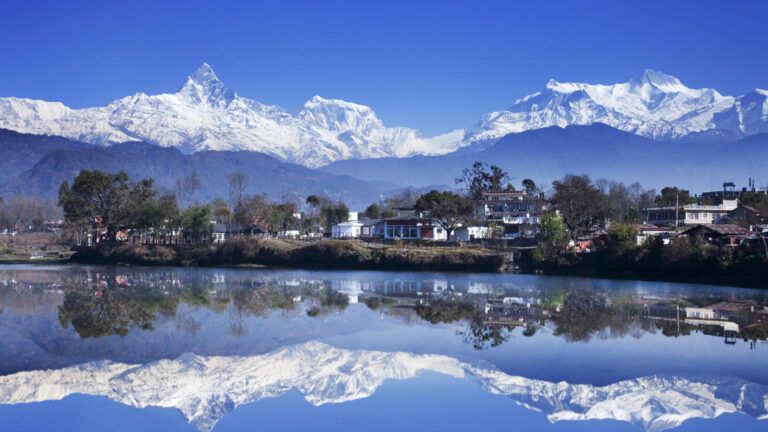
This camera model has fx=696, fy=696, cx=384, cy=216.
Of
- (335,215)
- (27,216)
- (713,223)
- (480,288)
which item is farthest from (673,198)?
(27,216)

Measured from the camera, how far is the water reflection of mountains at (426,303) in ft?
92.9

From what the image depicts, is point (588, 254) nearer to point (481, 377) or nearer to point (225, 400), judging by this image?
point (481, 377)

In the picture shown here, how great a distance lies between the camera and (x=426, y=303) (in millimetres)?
35969

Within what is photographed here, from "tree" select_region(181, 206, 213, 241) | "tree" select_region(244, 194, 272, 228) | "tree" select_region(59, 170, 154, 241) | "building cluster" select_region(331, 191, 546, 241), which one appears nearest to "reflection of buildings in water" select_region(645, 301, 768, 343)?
"building cluster" select_region(331, 191, 546, 241)

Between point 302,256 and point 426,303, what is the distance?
27.2 meters

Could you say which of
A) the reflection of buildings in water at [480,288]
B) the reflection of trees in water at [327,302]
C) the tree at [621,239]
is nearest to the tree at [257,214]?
the reflection of buildings in water at [480,288]

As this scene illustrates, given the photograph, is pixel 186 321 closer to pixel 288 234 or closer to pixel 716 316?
pixel 716 316

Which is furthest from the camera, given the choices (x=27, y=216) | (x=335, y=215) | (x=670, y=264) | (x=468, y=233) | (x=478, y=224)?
(x=27, y=216)

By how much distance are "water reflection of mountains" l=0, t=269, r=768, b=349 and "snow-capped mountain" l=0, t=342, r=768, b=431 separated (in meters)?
4.80

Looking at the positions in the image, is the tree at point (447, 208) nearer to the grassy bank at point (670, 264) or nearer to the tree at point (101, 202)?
the grassy bank at point (670, 264)

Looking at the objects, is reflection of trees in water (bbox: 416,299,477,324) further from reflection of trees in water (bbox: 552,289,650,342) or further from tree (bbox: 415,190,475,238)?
tree (bbox: 415,190,475,238)

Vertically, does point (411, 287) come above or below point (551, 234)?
below

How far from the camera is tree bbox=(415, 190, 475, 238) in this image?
228ft

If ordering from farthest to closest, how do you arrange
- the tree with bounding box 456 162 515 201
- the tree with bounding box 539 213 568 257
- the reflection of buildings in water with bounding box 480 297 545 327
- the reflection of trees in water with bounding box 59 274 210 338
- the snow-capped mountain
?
the tree with bounding box 456 162 515 201 → the tree with bounding box 539 213 568 257 → the reflection of buildings in water with bounding box 480 297 545 327 → the reflection of trees in water with bounding box 59 274 210 338 → the snow-capped mountain
